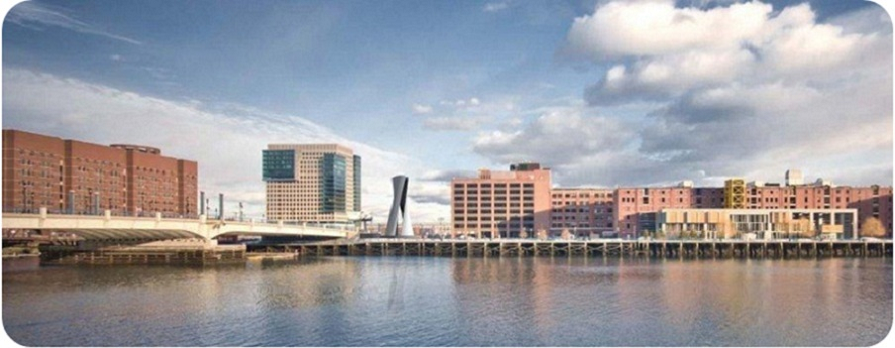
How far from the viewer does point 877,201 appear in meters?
93.8

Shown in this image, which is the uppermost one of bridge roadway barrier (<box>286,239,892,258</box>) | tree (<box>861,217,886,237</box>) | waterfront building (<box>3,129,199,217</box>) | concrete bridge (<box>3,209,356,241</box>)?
waterfront building (<box>3,129,199,217</box>)

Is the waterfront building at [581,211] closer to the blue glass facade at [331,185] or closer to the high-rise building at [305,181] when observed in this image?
the high-rise building at [305,181]

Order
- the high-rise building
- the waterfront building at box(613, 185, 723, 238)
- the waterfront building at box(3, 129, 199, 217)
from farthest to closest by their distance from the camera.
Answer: the high-rise building → the waterfront building at box(613, 185, 723, 238) → the waterfront building at box(3, 129, 199, 217)

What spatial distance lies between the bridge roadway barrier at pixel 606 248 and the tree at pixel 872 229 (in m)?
13.0

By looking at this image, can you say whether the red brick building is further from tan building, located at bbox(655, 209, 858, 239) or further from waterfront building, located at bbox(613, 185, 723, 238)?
tan building, located at bbox(655, 209, 858, 239)

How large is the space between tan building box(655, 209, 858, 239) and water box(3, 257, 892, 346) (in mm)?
42651

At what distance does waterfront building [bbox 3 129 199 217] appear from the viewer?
7288cm

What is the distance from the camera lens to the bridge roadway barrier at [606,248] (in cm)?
6875

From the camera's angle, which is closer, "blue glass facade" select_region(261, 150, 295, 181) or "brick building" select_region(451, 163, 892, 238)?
"brick building" select_region(451, 163, 892, 238)

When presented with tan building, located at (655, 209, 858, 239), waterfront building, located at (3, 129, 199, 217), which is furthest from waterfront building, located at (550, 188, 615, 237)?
waterfront building, located at (3, 129, 199, 217)

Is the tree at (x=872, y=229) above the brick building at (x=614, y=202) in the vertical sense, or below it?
below

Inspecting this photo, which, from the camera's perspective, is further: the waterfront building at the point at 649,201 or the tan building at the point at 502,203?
the tan building at the point at 502,203

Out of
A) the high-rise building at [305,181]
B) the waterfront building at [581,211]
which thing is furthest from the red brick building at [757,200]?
the high-rise building at [305,181]

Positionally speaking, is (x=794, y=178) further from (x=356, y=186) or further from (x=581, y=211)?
(x=356, y=186)
